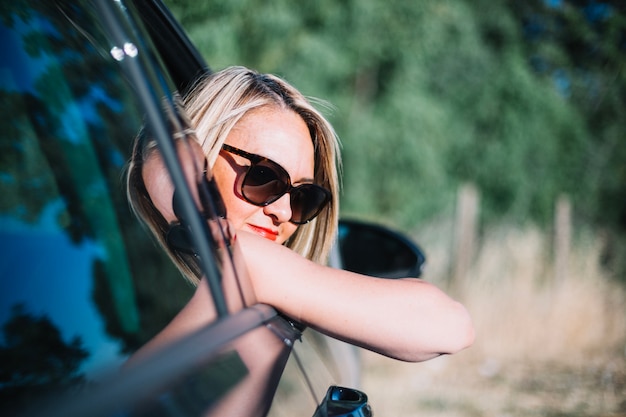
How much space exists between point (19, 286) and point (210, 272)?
0.86 ft

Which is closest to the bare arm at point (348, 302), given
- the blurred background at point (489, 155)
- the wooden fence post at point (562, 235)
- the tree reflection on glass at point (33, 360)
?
the tree reflection on glass at point (33, 360)

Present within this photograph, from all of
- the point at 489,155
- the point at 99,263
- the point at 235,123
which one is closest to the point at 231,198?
the point at 235,123

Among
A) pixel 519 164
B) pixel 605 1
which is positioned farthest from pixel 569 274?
pixel 605 1

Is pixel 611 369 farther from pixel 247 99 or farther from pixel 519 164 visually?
pixel 247 99

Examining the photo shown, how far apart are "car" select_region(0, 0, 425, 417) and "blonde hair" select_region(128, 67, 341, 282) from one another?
7 cm

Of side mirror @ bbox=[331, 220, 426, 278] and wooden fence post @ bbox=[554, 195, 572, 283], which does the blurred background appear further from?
side mirror @ bbox=[331, 220, 426, 278]

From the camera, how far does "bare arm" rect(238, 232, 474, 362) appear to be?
990 mm

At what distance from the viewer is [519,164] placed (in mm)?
9938

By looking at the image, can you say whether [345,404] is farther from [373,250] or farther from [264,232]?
[373,250]

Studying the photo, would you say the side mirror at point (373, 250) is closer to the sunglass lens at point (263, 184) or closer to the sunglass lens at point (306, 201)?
the sunglass lens at point (306, 201)

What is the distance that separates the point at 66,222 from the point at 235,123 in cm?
52

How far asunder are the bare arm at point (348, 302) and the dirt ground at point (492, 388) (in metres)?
3.53

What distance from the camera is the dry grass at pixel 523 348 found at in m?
4.86

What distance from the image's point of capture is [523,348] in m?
6.19
